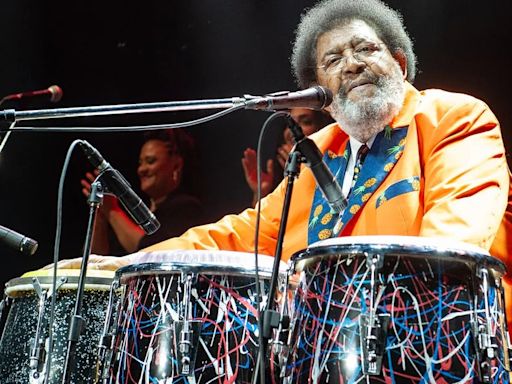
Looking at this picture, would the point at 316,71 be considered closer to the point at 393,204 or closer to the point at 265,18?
the point at 393,204

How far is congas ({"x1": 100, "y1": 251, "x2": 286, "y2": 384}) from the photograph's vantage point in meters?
1.97

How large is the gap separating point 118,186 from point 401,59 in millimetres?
1598

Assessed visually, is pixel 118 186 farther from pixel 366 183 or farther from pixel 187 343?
pixel 366 183

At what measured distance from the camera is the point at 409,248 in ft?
5.60

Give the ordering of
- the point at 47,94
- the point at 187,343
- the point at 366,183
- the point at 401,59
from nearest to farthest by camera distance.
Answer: the point at 187,343, the point at 366,183, the point at 401,59, the point at 47,94

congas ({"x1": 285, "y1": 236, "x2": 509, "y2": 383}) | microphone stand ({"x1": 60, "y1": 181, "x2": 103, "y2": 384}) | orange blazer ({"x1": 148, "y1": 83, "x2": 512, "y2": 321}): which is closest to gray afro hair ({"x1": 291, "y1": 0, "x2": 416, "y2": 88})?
orange blazer ({"x1": 148, "y1": 83, "x2": 512, "y2": 321})

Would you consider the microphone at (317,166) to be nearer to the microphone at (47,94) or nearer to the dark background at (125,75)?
the microphone at (47,94)

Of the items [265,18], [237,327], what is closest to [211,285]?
[237,327]

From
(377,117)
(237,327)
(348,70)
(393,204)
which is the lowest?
(237,327)

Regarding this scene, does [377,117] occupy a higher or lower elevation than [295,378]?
higher

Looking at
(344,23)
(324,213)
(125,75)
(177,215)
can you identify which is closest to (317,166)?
(324,213)

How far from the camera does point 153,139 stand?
463 cm

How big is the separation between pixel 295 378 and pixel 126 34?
10.8 ft

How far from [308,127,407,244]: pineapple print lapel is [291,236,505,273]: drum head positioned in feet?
3.15
